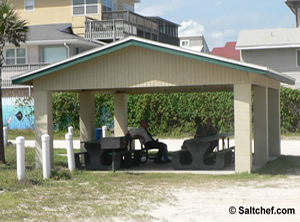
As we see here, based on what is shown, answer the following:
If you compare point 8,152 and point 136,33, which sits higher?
point 136,33

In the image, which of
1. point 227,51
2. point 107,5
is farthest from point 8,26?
point 227,51

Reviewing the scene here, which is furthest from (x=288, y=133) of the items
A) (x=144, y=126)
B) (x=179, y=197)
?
(x=179, y=197)

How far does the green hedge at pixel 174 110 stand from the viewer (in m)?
29.9

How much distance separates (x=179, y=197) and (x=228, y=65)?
432 cm

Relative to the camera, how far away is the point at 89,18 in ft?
138

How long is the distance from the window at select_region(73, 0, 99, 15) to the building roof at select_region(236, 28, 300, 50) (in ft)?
34.7

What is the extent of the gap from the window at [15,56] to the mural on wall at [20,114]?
6672 mm

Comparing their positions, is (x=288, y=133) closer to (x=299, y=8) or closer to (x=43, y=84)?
(x=43, y=84)

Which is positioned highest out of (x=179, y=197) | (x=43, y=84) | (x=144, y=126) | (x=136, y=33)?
(x=136, y=33)

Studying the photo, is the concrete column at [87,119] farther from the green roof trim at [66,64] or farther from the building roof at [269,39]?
the building roof at [269,39]

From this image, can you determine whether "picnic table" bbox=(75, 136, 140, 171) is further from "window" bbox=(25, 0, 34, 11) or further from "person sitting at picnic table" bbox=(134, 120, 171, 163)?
"window" bbox=(25, 0, 34, 11)

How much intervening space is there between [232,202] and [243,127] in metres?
4.38

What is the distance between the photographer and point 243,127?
15523 millimetres

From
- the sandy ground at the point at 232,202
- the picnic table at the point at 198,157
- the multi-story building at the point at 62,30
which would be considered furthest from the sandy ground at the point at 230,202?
the multi-story building at the point at 62,30
